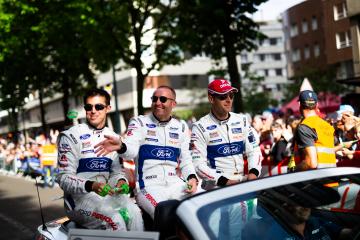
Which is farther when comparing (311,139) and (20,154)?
(20,154)

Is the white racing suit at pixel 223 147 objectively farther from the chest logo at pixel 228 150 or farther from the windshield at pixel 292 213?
the windshield at pixel 292 213

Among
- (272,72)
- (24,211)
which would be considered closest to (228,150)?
(24,211)

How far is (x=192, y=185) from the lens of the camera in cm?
516

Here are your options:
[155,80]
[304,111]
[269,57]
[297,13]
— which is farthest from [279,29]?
[304,111]

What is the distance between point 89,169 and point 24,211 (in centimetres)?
999

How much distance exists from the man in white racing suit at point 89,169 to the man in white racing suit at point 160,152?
194 mm

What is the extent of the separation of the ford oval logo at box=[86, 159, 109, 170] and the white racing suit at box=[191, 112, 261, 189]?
0.86m

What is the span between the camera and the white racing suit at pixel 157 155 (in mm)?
5047

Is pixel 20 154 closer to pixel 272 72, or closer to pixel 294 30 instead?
pixel 294 30

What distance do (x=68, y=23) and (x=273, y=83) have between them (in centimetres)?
8403

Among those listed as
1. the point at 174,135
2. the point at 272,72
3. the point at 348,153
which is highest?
the point at 272,72

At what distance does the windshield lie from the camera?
10.4 ft

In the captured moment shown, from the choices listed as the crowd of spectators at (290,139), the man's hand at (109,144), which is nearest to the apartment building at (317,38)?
the crowd of spectators at (290,139)

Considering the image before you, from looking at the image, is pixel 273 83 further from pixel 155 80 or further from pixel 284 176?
pixel 284 176
